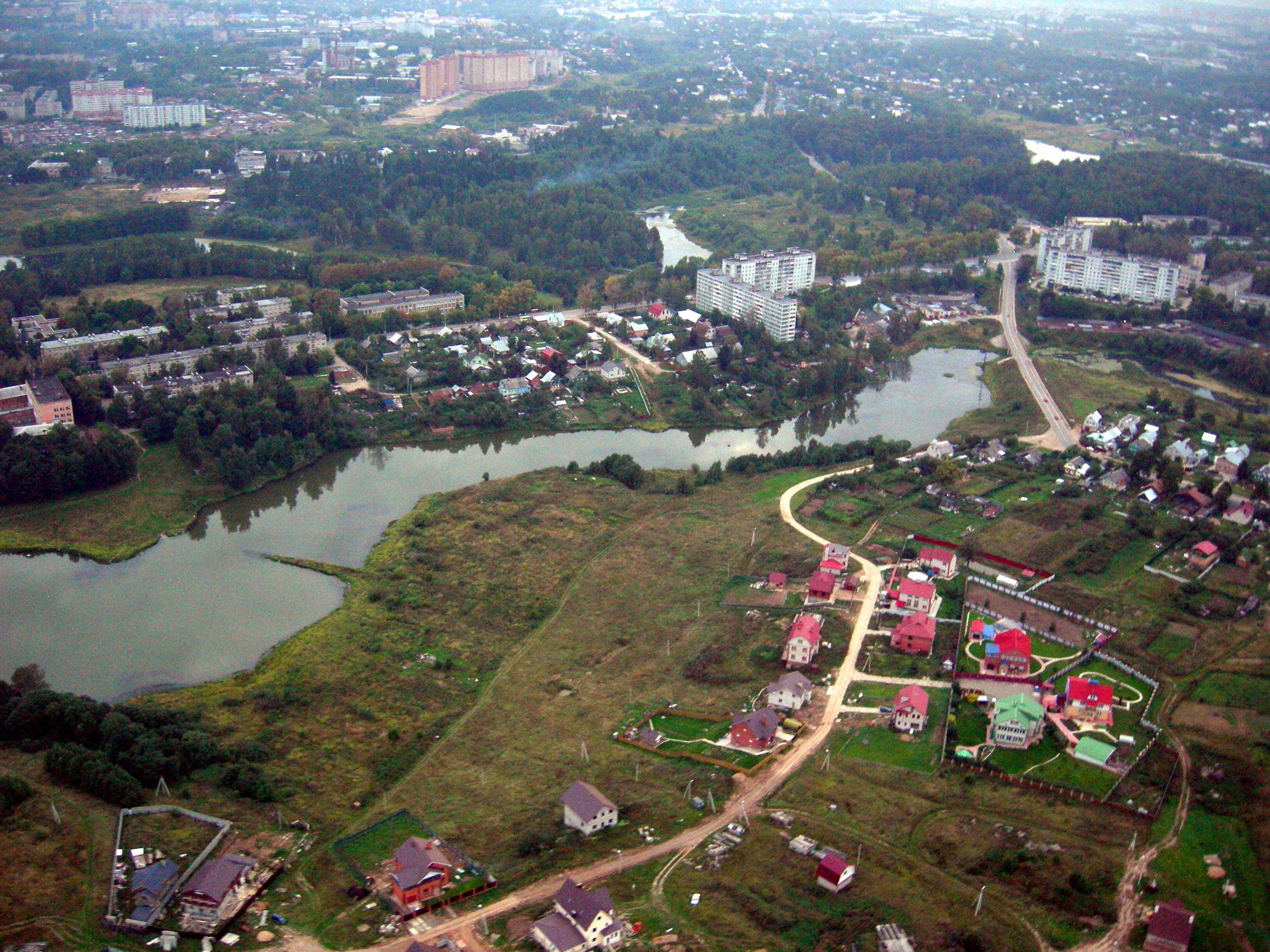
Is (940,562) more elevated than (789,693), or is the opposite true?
(940,562)

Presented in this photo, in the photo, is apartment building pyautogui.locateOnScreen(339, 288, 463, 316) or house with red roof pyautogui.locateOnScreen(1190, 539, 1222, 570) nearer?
house with red roof pyautogui.locateOnScreen(1190, 539, 1222, 570)

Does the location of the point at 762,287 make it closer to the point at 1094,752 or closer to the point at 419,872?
the point at 1094,752

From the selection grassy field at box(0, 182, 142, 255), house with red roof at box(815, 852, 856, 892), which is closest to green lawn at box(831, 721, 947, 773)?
house with red roof at box(815, 852, 856, 892)

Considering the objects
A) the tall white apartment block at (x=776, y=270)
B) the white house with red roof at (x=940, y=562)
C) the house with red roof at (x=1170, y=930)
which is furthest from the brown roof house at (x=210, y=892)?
the tall white apartment block at (x=776, y=270)

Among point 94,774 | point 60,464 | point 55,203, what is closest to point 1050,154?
point 55,203

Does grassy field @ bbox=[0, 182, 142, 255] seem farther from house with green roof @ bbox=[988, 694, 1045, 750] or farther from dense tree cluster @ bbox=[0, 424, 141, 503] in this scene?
house with green roof @ bbox=[988, 694, 1045, 750]

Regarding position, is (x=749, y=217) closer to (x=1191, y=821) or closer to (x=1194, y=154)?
(x=1194, y=154)

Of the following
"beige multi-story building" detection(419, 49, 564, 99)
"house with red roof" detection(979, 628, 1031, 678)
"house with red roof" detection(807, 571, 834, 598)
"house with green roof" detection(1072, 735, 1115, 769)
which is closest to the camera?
"house with green roof" detection(1072, 735, 1115, 769)

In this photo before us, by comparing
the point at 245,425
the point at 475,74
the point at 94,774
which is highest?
the point at 475,74
